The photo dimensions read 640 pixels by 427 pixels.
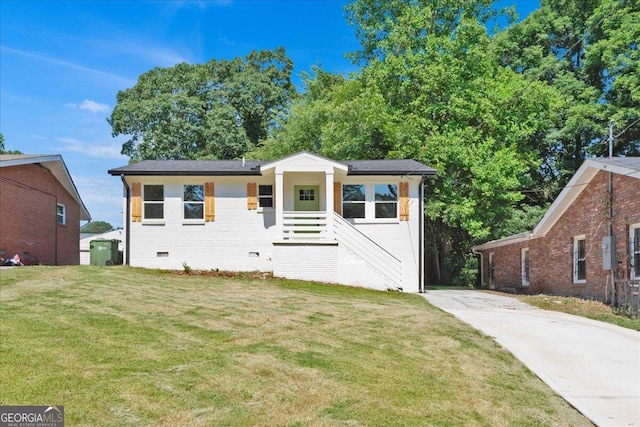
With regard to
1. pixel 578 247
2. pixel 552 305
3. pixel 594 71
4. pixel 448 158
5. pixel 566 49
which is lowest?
pixel 552 305

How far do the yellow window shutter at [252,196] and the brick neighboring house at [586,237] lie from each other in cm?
1022

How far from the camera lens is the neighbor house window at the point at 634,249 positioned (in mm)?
12852

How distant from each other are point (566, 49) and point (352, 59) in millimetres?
12065

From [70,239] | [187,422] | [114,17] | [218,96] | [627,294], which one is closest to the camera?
[187,422]

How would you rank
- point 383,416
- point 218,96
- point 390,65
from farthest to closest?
point 218,96
point 390,65
point 383,416

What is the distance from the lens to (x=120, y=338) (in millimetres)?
7441

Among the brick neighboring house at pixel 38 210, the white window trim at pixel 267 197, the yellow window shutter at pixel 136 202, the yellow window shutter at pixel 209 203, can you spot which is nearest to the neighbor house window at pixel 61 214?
the brick neighboring house at pixel 38 210

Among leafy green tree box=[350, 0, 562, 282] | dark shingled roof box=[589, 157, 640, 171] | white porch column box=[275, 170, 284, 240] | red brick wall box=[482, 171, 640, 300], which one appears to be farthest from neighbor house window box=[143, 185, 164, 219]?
dark shingled roof box=[589, 157, 640, 171]

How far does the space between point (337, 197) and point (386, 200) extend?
187 centimetres

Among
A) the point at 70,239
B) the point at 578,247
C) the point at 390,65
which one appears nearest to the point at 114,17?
the point at 70,239

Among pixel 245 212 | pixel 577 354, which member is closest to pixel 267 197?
pixel 245 212

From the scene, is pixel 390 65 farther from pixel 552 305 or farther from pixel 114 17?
pixel 552 305

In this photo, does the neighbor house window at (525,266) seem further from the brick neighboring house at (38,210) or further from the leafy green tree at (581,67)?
the brick neighboring house at (38,210)

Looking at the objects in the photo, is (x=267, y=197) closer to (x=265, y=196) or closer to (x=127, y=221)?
(x=265, y=196)
